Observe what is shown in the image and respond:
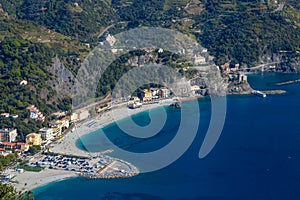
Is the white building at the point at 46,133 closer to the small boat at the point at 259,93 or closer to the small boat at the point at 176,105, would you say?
the small boat at the point at 176,105

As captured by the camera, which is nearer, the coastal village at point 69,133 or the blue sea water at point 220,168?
the blue sea water at point 220,168

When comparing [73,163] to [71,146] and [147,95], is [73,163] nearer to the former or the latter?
[71,146]

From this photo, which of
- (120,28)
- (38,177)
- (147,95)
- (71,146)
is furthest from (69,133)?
(120,28)

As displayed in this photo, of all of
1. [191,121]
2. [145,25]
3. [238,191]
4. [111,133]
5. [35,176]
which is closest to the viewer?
[238,191]

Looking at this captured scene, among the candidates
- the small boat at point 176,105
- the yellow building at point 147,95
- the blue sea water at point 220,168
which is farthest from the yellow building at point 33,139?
the small boat at point 176,105

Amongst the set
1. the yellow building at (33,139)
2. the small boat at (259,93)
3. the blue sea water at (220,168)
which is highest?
the small boat at (259,93)

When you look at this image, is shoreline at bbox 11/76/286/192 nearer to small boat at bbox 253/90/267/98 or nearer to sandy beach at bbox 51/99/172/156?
sandy beach at bbox 51/99/172/156

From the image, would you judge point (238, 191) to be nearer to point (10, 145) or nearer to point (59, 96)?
point (10, 145)

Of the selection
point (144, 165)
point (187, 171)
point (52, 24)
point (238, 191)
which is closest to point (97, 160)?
point (144, 165)
